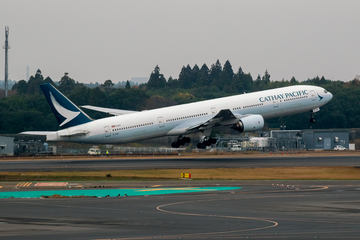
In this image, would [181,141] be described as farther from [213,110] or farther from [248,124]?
[248,124]

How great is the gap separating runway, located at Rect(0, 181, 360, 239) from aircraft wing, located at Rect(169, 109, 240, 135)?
34.7 metres

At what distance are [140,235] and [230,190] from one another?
24697 millimetres

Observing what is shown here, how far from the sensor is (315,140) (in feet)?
482

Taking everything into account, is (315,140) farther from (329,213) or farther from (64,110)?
(329,213)

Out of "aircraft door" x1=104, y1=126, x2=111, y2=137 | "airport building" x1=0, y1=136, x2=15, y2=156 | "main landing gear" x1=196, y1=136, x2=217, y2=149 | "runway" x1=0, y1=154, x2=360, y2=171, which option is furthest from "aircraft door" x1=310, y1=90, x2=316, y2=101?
"airport building" x1=0, y1=136, x2=15, y2=156

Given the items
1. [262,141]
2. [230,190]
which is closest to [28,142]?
[262,141]

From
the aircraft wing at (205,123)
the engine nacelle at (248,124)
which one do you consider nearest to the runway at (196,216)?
the engine nacelle at (248,124)

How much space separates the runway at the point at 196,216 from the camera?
1239 inches

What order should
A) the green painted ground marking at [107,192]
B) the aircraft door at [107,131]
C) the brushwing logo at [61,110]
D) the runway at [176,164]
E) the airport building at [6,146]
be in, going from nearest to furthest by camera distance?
the green painted ground marking at [107,192] → the runway at [176,164] → the brushwing logo at [61,110] → the aircraft door at [107,131] → the airport building at [6,146]

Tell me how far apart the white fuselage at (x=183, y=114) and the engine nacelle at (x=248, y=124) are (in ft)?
9.07

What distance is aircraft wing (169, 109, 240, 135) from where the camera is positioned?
293 ft

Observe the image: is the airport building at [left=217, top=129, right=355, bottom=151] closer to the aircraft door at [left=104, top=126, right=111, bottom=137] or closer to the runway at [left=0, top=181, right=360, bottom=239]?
the aircraft door at [left=104, top=126, right=111, bottom=137]

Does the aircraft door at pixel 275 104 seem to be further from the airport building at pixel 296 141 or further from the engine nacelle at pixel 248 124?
the airport building at pixel 296 141

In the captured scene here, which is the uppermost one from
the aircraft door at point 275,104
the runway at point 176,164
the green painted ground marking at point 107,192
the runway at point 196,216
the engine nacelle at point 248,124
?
the aircraft door at point 275,104
